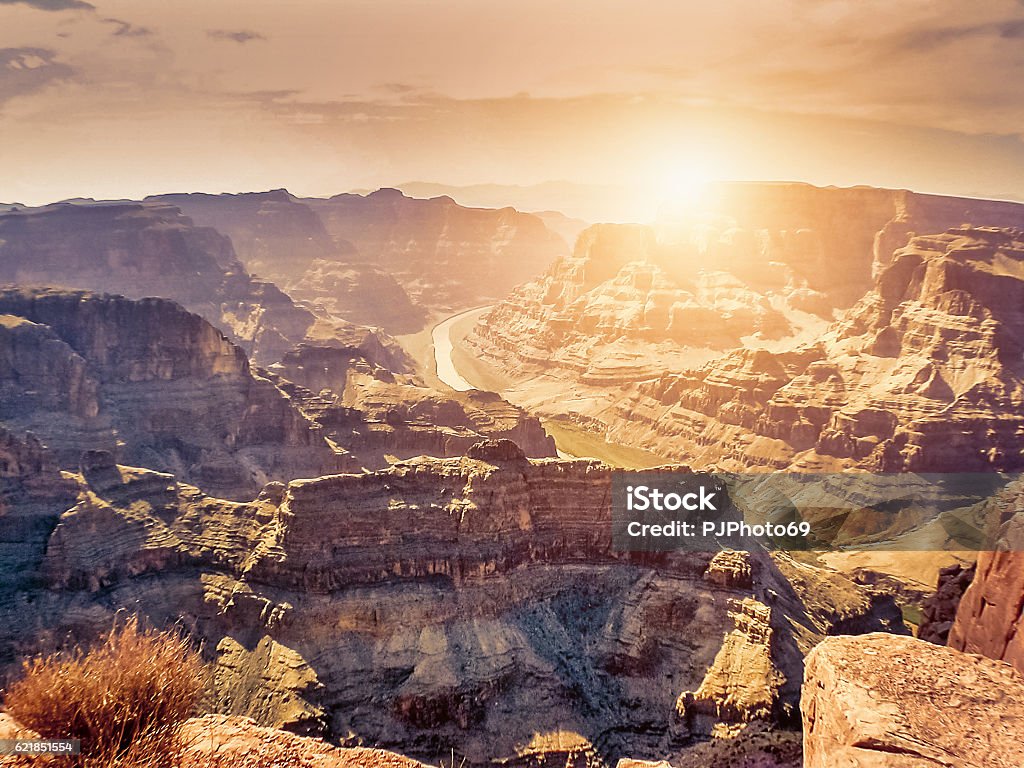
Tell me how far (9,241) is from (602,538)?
18826cm

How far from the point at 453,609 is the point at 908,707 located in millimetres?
31001

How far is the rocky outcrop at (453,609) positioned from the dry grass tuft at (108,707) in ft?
77.2

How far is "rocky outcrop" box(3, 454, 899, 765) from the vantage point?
1549 inches

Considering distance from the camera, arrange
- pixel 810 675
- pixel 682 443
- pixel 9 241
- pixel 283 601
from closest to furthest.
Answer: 1. pixel 810 675
2. pixel 283 601
3. pixel 682 443
4. pixel 9 241

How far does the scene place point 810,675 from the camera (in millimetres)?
20375

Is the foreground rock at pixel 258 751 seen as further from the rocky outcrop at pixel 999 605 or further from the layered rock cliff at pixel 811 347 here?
the layered rock cliff at pixel 811 347

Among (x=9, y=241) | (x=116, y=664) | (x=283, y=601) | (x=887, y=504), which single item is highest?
(x=9, y=241)

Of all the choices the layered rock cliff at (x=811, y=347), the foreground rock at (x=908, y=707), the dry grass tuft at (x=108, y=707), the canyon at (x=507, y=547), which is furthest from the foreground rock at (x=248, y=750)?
the layered rock cliff at (x=811, y=347)

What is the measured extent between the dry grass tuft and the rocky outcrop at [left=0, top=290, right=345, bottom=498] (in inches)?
2648

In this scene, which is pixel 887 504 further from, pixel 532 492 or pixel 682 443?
pixel 532 492

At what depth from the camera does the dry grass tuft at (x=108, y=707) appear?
14.7m

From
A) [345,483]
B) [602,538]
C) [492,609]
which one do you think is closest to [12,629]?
[345,483]

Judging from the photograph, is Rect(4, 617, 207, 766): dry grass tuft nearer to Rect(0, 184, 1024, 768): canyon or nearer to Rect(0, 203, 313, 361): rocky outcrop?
Rect(0, 184, 1024, 768): canyon

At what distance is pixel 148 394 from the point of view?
9412 cm
